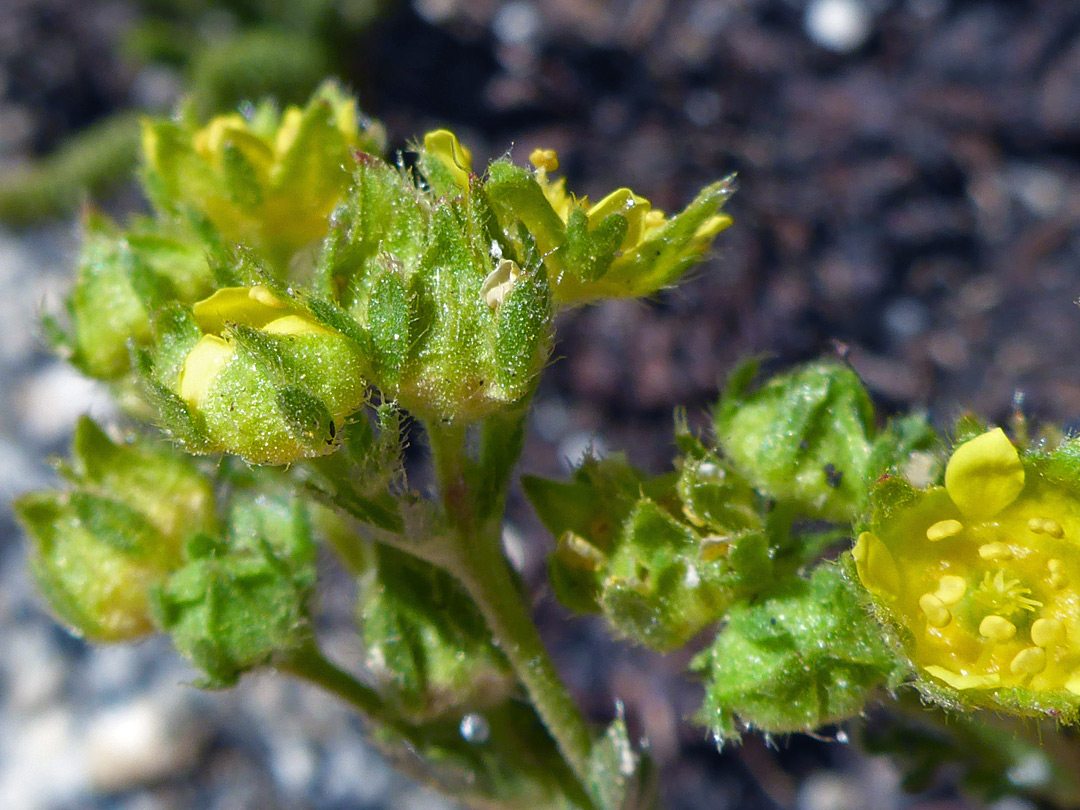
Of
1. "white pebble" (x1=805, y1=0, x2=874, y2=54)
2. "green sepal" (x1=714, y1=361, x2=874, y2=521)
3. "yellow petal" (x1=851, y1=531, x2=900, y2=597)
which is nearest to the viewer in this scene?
"yellow petal" (x1=851, y1=531, x2=900, y2=597)

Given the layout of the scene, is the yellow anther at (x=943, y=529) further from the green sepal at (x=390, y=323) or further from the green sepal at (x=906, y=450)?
the green sepal at (x=390, y=323)

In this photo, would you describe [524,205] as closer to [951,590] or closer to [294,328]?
[294,328]

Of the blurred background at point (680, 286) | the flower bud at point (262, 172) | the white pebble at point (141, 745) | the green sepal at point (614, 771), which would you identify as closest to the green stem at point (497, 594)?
the green sepal at point (614, 771)

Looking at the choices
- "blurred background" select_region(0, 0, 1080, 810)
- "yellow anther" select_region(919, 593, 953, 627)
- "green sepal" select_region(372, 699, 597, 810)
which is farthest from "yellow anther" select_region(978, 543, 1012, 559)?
"blurred background" select_region(0, 0, 1080, 810)

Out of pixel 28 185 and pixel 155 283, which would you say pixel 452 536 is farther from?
pixel 28 185

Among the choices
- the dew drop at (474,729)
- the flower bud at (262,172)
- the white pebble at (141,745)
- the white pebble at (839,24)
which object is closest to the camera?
the flower bud at (262,172)

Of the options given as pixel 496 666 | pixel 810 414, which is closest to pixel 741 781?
pixel 496 666

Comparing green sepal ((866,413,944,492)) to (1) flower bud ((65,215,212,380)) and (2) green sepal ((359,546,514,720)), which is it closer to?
(2) green sepal ((359,546,514,720))

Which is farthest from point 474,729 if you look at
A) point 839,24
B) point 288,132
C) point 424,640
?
point 839,24
